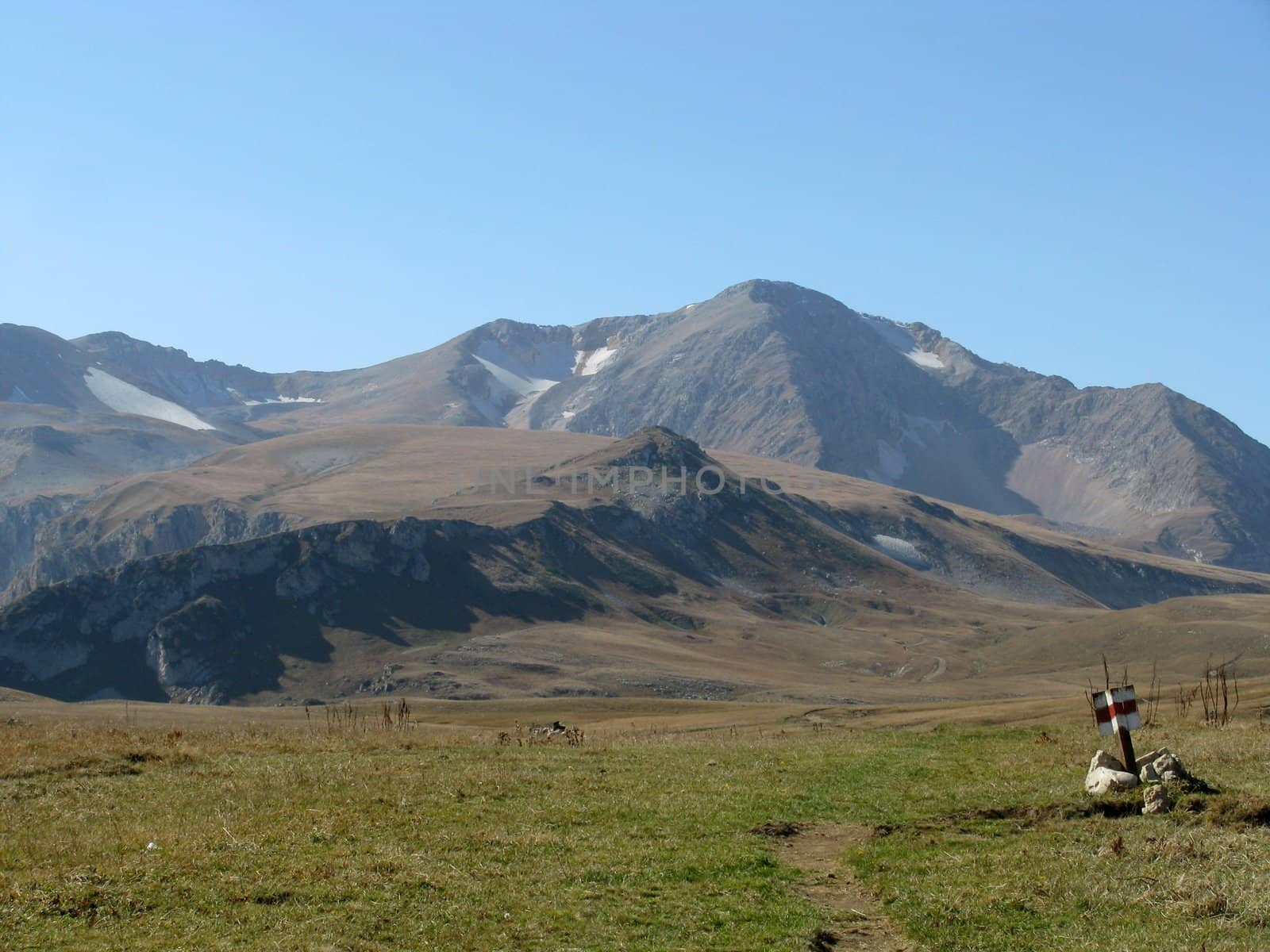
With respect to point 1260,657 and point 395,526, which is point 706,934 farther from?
point 395,526

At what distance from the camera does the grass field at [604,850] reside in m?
14.5

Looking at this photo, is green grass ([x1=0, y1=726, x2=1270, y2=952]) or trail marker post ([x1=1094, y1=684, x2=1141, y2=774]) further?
trail marker post ([x1=1094, y1=684, x2=1141, y2=774])

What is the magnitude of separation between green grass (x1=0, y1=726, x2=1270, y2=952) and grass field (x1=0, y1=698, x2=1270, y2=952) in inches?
2.1

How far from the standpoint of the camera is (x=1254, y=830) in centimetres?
Answer: 1759

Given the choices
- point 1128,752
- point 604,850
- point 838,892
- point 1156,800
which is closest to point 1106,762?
point 1128,752

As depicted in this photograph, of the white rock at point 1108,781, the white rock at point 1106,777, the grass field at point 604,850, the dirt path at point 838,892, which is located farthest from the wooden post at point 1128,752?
the dirt path at point 838,892

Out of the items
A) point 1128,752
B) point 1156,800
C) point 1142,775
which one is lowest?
point 1156,800

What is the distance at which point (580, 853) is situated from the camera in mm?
18094

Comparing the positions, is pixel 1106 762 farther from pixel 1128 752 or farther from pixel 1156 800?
pixel 1156 800

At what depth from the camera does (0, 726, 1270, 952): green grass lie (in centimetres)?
1445

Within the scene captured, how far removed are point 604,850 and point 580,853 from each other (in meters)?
0.35

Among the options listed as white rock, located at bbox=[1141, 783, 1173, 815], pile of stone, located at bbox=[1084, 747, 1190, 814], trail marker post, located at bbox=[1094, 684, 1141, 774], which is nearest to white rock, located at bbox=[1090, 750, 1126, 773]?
pile of stone, located at bbox=[1084, 747, 1190, 814]

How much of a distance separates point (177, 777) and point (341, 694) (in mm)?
134872

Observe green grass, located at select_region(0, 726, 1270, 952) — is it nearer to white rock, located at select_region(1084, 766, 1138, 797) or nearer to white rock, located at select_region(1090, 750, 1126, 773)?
white rock, located at select_region(1084, 766, 1138, 797)
